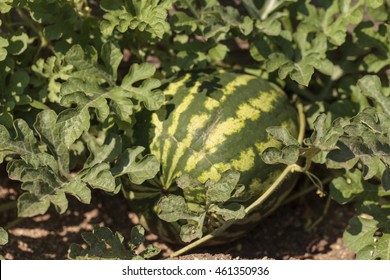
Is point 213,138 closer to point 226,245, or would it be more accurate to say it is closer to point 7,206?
point 226,245

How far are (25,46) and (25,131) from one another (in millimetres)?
529

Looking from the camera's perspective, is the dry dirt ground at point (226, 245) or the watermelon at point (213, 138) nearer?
the watermelon at point (213, 138)

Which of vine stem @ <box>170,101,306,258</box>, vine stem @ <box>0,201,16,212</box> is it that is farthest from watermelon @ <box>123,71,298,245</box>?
vine stem @ <box>0,201,16,212</box>

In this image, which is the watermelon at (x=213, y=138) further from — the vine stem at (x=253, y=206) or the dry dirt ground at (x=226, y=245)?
the dry dirt ground at (x=226, y=245)

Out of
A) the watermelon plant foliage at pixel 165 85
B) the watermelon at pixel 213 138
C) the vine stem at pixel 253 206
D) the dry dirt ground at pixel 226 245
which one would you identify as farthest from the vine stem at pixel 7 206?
the vine stem at pixel 253 206

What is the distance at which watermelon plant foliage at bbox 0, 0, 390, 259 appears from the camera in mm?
3283

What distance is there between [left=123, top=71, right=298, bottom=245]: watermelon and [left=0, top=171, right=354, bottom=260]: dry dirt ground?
0.26m

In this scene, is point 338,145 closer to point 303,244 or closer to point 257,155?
point 257,155

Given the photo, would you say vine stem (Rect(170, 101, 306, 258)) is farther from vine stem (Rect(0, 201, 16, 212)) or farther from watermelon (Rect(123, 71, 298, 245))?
vine stem (Rect(0, 201, 16, 212))

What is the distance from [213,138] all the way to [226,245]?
720 mm

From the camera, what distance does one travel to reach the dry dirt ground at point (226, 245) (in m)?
3.89

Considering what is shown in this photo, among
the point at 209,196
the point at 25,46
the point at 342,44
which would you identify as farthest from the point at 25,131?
the point at 342,44

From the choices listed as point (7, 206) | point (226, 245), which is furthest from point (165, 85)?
point (7, 206)

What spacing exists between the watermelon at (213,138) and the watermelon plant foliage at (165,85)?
0.08 metres
